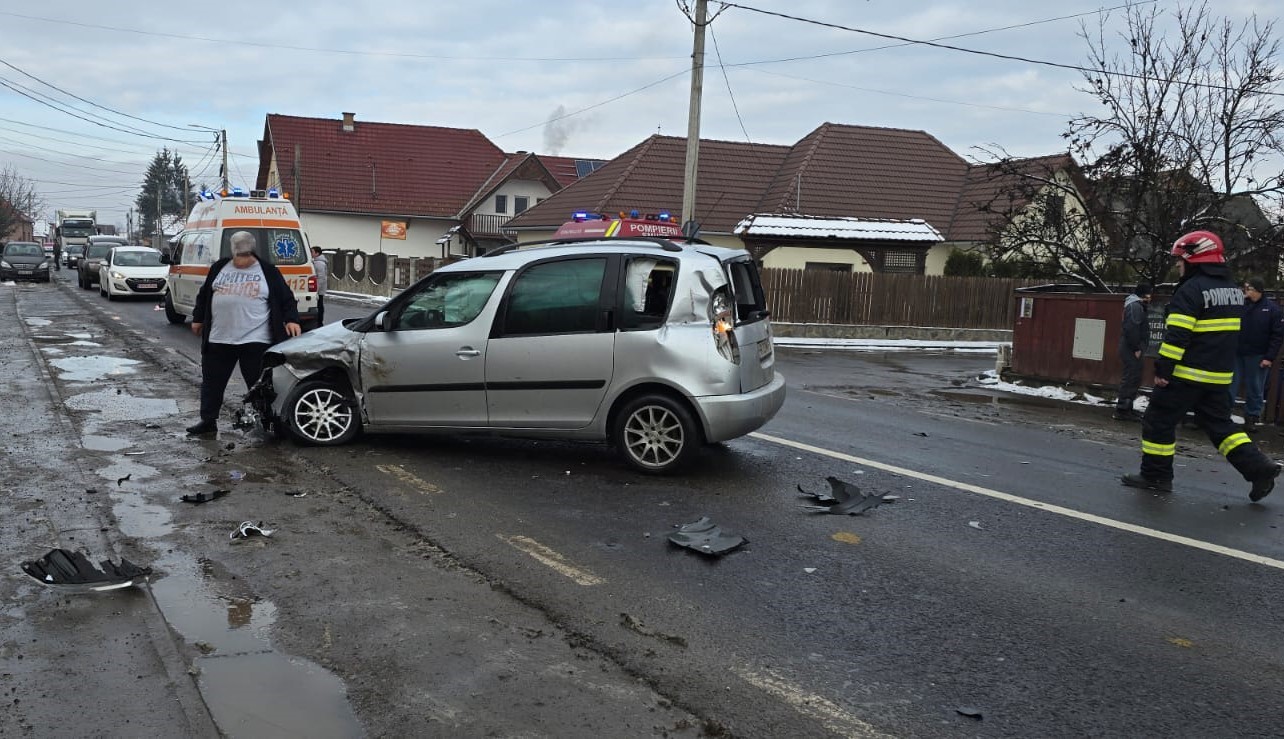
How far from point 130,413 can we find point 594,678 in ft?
23.8

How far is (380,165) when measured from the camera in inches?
2061

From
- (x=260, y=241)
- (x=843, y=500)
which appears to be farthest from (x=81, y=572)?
(x=260, y=241)

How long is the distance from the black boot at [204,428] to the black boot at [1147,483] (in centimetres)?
737

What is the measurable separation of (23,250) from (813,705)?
4201cm

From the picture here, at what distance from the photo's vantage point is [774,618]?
4652mm

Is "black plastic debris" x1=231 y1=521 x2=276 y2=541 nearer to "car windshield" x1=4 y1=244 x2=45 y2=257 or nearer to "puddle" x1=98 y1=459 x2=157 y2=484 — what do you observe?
"puddle" x1=98 y1=459 x2=157 y2=484

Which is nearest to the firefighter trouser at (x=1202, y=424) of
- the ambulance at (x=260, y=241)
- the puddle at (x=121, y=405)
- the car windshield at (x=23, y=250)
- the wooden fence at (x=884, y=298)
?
the puddle at (x=121, y=405)

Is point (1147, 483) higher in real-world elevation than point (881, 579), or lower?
→ higher

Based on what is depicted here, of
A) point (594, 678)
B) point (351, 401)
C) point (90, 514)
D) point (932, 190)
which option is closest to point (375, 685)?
point (594, 678)

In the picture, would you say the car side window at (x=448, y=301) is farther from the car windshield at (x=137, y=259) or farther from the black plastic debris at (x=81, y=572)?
the car windshield at (x=137, y=259)

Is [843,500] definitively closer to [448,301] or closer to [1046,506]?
[1046,506]

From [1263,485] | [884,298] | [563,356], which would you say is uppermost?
[884,298]

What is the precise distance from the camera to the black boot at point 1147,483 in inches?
297

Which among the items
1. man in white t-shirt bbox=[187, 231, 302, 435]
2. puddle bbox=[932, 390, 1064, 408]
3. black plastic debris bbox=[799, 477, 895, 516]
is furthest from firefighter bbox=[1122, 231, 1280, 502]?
man in white t-shirt bbox=[187, 231, 302, 435]
